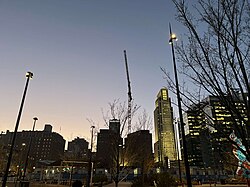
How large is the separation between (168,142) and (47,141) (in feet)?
336

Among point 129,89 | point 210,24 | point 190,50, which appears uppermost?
point 129,89

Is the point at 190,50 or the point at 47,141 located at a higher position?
the point at 47,141

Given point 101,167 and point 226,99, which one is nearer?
point 226,99

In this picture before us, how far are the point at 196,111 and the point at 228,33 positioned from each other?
7.61 feet

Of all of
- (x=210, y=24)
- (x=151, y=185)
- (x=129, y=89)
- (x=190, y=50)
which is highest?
(x=129, y=89)

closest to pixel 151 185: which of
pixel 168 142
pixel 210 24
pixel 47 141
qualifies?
pixel 210 24

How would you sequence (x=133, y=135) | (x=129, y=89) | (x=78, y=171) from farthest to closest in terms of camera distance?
(x=78, y=171) < (x=129, y=89) < (x=133, y=135)

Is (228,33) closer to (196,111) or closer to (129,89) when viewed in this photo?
(196,111)

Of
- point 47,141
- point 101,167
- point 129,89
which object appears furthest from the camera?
point 47,141

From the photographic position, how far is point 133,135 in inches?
911

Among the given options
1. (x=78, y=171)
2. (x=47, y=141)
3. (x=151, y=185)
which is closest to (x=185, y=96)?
(x=151, y=185)

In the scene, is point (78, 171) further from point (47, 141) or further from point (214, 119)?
point (47, 141)

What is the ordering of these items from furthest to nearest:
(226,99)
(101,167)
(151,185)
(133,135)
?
(101,167) → (151,185) → (133,135) → (226,99)

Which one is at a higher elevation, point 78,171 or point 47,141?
point 47,141
